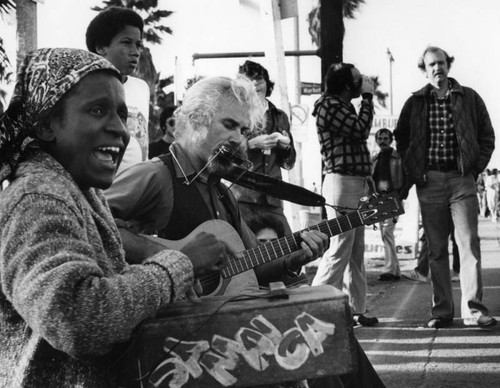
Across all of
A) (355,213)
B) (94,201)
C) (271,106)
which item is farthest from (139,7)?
(94,201)

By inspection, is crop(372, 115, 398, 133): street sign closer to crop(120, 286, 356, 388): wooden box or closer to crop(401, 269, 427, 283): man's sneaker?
crop(401, 269, 427, 283): man's sneaker

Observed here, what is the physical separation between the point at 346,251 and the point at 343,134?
957 mm

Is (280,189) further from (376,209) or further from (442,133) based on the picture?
(442,133)

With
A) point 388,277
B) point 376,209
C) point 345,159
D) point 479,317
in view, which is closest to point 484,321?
point 479,317

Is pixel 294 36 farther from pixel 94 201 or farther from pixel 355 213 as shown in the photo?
pixel 94 201

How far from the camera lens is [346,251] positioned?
6.23 metres

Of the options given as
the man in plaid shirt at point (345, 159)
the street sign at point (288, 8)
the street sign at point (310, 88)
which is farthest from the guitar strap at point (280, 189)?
the street sign at point (310, 88)

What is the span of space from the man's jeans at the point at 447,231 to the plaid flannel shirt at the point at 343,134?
1.93ft

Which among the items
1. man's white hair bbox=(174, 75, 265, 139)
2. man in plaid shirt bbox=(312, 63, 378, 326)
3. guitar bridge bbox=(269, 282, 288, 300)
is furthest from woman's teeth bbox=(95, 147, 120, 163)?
Result: man in plaid shirt bbox=(312, 63, 378, 326)

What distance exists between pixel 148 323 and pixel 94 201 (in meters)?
0.37

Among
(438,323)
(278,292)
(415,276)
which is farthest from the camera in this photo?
(415,276)

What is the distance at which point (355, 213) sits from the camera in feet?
13.6

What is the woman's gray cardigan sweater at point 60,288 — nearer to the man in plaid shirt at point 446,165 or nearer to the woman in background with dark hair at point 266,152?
the woman in background with dark hair at point 266,152

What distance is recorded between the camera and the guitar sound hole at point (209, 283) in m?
3.22
